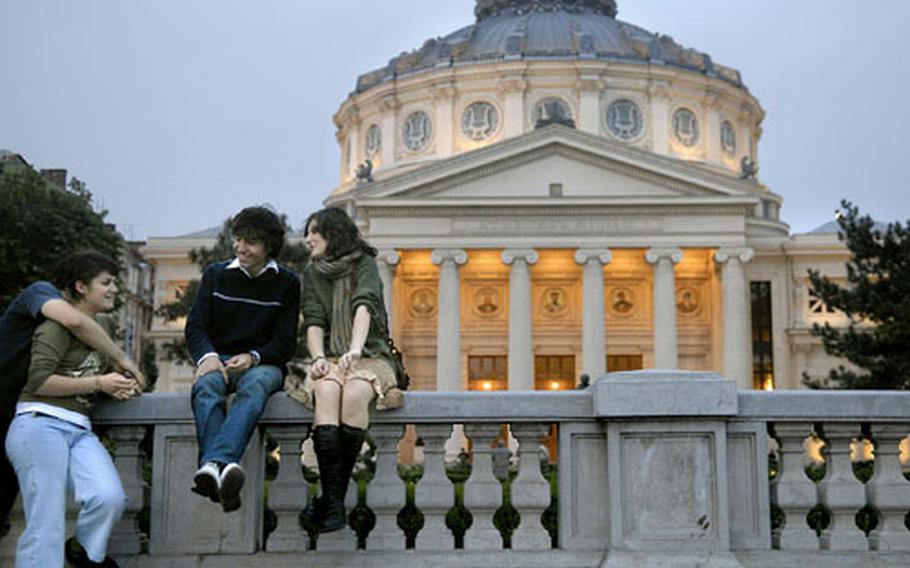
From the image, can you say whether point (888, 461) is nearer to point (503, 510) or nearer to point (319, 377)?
point (503, 510)

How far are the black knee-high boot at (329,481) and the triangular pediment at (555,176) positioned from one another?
41.8m

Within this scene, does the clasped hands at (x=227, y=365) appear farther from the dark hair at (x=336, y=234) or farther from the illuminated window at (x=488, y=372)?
the illuminated window at (x=488, y=372)

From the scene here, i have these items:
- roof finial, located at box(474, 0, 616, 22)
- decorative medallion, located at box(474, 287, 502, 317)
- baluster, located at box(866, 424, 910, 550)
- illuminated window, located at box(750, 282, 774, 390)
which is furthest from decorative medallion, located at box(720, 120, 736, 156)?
baluster, located at box(866, 424, 910, 550)

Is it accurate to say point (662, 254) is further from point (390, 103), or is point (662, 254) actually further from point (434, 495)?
point (434, 495)

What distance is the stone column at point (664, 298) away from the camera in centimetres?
4812

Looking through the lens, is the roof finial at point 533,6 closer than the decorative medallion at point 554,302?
No

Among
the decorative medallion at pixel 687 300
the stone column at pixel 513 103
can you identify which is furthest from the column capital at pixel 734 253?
the stone column at pixel 513 103

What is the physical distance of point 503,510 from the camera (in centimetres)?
786

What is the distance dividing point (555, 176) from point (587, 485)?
1722 inches

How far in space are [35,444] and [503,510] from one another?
3182 millimetres

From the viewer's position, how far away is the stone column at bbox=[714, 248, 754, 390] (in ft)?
160

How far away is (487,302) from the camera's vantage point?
53375mm

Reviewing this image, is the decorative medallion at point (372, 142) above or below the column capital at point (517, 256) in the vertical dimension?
above

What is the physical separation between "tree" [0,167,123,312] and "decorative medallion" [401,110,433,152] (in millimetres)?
34217
